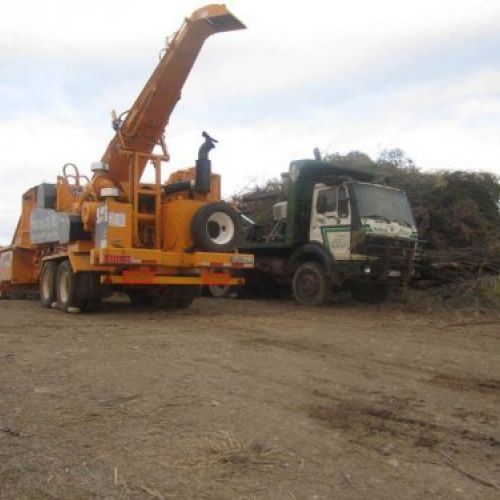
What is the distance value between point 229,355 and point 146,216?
5043 millimetres

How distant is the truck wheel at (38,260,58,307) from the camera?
12516 mm

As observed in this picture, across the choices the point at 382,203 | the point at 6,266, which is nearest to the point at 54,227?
the point at 6,266

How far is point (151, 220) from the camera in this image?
1140 cm

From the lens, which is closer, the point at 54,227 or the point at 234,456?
the point at 234,456

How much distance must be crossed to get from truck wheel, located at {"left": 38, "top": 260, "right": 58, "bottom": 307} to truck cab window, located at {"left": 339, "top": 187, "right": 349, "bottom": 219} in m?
5.73

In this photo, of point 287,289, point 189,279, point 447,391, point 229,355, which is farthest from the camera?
point 287,289

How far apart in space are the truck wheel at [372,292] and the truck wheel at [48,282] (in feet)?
20.0

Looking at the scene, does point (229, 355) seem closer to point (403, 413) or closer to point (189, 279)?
point (403, 413)

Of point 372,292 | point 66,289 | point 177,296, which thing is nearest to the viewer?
point 66,289

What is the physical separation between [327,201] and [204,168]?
271 cm

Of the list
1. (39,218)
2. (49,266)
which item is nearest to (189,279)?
(49,266)

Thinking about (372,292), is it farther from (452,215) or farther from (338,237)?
(452,215)

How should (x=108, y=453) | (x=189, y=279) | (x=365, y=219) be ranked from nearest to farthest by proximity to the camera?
(x=108, y=453), (x=189, y=279), (x=365, y=219)

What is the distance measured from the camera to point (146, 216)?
11250 millimetres
